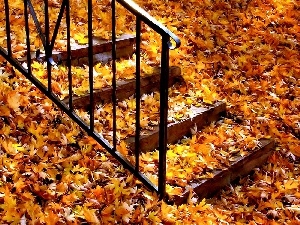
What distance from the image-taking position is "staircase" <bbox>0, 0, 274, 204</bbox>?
10.1 feet

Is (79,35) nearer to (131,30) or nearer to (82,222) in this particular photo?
(131,30)

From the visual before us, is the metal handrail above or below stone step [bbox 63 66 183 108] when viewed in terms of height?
above

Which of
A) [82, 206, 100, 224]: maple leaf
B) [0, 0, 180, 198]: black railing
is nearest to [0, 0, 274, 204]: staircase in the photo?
[0, 0, 180, 198]: black railing

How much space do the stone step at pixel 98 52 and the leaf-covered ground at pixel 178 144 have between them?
11 cm

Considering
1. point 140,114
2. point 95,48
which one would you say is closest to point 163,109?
point 140,114

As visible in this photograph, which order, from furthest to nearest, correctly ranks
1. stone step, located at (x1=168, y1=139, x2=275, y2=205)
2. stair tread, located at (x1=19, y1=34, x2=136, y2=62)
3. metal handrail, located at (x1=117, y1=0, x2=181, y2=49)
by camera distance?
stair tread, located at (x1=19, y1=34, x2=136, y2=62), stone step, located at (x1=168, y1=139, x2=275, y2=205), metal handrail, located at (x1=117, y1=0, x2=181, y2=49)

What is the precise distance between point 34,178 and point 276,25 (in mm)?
4591

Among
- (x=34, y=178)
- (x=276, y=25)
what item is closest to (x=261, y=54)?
(x=276, y=25)

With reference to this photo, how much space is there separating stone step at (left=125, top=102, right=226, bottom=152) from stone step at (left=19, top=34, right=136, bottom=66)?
965 mm

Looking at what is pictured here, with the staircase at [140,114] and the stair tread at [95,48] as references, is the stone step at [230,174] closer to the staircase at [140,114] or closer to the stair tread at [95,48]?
the staircase at [140,114]

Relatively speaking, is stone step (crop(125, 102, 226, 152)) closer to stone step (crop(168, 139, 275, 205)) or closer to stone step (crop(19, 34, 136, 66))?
stone step (crop(168, 139, 275, 205))

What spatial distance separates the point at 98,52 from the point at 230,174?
1628mm

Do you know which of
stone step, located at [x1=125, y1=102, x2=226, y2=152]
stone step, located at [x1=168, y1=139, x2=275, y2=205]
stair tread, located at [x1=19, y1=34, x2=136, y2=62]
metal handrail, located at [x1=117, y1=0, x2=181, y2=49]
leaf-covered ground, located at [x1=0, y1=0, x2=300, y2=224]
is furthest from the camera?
stair tread, located at [x1=19, y1=34, x2=136, y2=62]

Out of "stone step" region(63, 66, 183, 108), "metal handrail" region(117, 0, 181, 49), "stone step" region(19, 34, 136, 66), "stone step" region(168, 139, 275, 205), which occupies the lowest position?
"stone step" region(168, 139, 275, 205)
